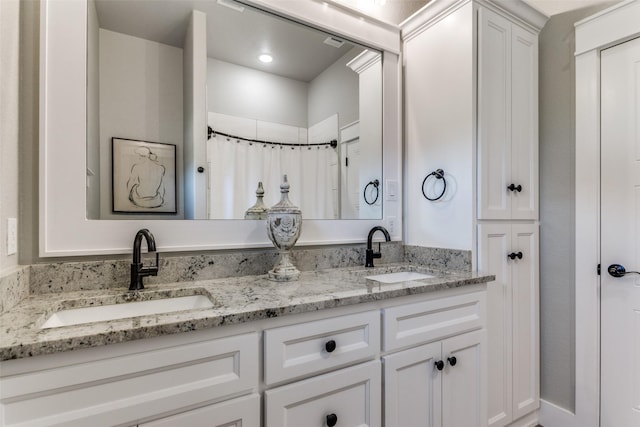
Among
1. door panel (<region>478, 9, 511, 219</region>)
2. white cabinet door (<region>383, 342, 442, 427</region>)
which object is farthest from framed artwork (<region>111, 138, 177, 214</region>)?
Result: door panel (<region>478, 9, 511, 219</region>)

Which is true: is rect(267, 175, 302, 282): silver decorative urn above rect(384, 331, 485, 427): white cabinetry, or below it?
above

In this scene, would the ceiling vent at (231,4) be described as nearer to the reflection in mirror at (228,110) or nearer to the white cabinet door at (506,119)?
the reflection in mirror at (228,110)

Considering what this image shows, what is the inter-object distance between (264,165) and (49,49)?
92 centimetres

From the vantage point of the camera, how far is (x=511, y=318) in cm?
175

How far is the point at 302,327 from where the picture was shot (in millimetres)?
1036

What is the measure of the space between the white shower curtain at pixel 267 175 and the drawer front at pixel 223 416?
0.80m

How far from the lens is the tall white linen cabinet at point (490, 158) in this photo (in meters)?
1.64

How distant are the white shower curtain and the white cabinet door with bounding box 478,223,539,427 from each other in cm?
85

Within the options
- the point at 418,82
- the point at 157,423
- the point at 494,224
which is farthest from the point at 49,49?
the point at 494,224

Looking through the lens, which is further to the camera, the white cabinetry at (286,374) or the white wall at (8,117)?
the white wall at (8,117)

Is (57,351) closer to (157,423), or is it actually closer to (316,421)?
(157,423)

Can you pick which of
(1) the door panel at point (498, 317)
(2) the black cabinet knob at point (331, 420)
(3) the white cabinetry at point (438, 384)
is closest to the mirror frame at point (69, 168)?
(2) the black cabinet knob at point (331, 420)

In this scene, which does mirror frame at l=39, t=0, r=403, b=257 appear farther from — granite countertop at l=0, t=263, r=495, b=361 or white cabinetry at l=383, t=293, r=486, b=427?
white cabinetry at l=383, t=293, r=486, b=427

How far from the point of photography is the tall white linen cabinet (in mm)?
1643
